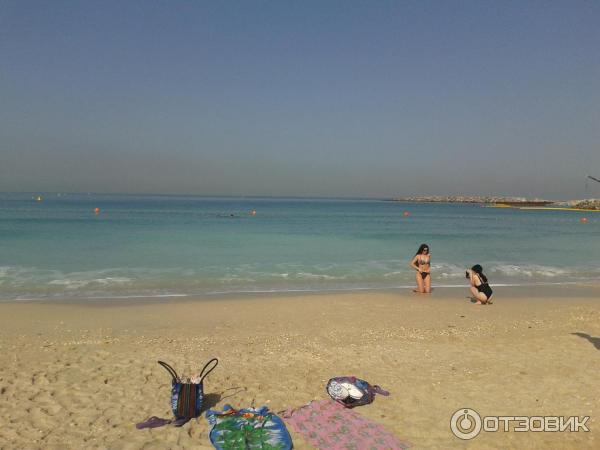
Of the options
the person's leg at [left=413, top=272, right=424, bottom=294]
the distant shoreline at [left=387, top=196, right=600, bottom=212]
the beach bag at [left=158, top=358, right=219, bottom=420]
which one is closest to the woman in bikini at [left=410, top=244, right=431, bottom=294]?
the person's leg at [left=413, top=272, right=424, bottom=294]

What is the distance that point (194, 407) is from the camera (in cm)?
493

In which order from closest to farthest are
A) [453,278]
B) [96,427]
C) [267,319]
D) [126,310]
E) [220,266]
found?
[96,427]
[267,319]
[126,310]
[453,278]
[220,266]

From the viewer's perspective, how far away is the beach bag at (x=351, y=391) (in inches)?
205

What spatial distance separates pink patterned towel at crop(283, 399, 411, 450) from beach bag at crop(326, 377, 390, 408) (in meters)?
0.10

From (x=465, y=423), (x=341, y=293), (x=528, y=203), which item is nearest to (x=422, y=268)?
(x=341, y=293)

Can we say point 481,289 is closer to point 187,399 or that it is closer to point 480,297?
point 480,297

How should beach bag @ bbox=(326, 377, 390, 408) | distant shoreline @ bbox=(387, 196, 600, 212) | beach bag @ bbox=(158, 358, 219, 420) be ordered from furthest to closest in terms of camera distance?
distant shoreline @ bbox=(387, 196, 600, 212), beach bag @ bbox=(326, 377, 390, 408), beach bag @ bbox=(158, 358, 219, 420)

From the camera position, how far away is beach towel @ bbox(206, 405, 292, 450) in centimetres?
440

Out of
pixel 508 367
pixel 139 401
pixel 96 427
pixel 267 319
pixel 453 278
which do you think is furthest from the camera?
pixel 453 278

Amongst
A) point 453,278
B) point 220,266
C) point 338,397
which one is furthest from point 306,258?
point 338,397

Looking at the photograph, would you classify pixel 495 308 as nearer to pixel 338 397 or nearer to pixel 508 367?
pixel 508 367

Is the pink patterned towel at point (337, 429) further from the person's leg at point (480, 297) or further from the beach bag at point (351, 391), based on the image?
the person's leg at point (480, 297)

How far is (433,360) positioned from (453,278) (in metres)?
9.42

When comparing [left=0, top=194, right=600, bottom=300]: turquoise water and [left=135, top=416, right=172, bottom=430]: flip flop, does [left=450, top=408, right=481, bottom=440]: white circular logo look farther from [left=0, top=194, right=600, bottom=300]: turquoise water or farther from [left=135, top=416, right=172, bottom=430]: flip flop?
[left=0, top=194, right=600, bottom=300]: turquoise water
